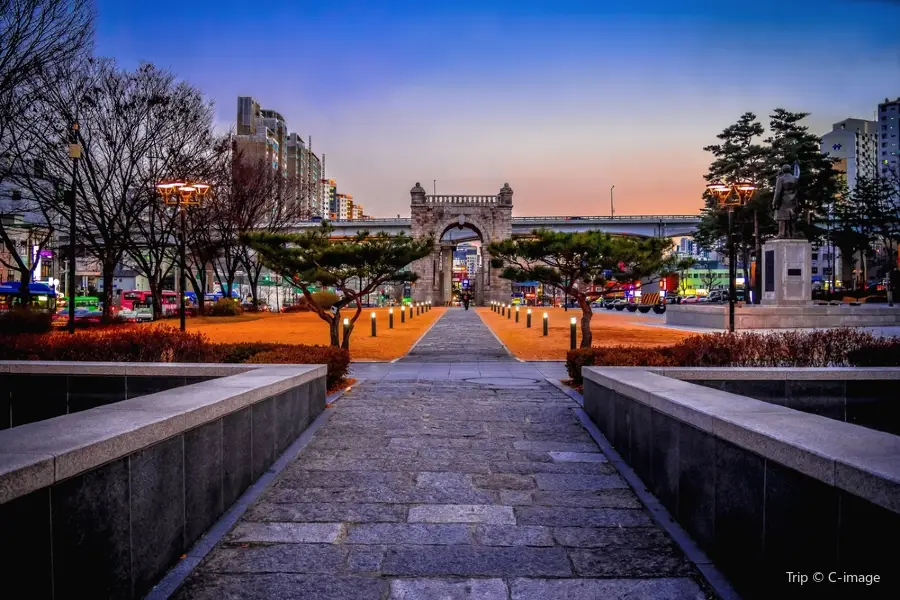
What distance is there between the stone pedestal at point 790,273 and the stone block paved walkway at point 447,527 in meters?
24.6

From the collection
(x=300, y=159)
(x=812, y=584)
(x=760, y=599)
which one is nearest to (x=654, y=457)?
(x=760, y=599)

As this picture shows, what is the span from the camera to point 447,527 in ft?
17.3

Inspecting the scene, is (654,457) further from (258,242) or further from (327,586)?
(258,242)

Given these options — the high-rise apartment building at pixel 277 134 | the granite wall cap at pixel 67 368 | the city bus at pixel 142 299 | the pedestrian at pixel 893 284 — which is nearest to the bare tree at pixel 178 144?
the granite wall cap at pixel 67 368

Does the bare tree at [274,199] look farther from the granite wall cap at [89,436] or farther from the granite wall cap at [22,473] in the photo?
the granite wall cap at [22,473]

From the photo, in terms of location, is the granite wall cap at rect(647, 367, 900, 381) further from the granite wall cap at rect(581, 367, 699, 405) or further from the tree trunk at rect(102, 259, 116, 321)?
the tree trunk at rect(102, 259, 116, 321)

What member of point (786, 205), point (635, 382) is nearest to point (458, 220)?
point (786, 205)

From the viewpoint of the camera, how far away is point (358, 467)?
6926 millimetres

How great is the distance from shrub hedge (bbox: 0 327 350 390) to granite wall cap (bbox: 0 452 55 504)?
25.3 ft

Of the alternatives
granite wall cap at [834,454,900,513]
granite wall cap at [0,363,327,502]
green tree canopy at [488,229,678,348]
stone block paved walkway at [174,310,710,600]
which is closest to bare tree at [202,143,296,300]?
green tree canopy at [488,229,678,348]

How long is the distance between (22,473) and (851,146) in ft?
679

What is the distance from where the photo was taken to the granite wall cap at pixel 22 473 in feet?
9.84

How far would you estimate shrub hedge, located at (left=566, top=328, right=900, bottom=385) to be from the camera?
35.1 feet

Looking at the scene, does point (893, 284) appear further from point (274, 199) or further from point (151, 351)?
point (151, 351)
